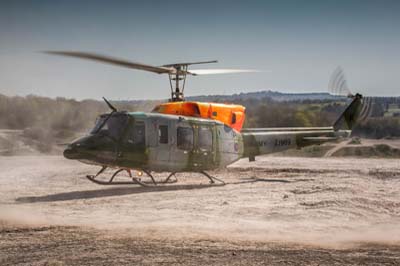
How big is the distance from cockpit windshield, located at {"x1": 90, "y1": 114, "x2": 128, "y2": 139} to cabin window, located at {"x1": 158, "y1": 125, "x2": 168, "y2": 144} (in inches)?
39.1

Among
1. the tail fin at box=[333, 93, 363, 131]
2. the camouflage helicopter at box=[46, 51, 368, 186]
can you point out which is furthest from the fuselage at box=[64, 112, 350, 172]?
the tail fin at box=[333, 93, 363, 131]

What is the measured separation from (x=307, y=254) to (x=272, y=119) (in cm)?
2068

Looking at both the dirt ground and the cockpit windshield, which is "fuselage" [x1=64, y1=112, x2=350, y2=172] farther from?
the dirt ground

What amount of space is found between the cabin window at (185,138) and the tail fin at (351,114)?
7000mm

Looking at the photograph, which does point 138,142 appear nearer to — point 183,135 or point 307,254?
point 183,135

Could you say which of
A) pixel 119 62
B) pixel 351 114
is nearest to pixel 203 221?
pixel 119 62

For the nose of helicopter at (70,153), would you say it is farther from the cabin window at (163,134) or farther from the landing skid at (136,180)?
the cabin window at (163,134)

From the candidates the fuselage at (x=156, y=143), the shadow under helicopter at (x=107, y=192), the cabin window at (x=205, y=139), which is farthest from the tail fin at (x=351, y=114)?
the cabin window at (x=205, y=139)

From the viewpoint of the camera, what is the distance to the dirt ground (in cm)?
629

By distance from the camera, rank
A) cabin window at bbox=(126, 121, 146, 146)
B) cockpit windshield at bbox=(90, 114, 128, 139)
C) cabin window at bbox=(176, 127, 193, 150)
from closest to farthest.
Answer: cockpit windshield at bbox=(90, 114, 128, 139) → cabin window at bbox=(126, 121, 146, 146) → cabin window at bbox=(176, 127, 193, 150)

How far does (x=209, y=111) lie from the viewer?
1464 centimetres

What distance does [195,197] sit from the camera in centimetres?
1172

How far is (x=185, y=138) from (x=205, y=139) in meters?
0.69

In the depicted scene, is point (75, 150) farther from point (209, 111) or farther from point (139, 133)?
point (209, 111)
